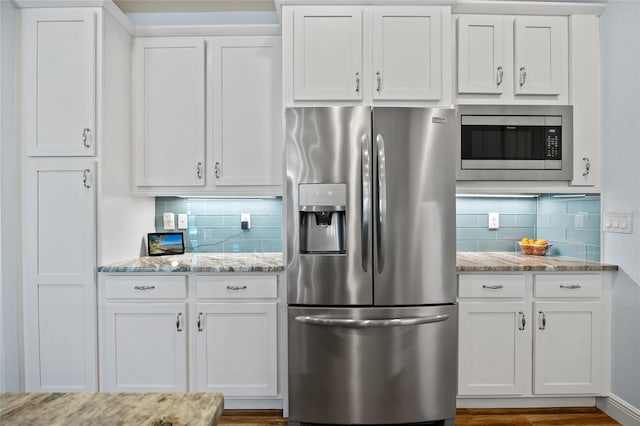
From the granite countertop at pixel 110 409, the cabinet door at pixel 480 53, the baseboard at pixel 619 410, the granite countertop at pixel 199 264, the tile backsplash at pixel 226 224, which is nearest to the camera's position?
the granite countertop at pixel 110 409

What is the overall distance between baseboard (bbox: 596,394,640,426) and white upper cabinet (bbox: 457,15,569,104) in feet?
6.13

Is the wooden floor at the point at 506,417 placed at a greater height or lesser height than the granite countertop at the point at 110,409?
lesser

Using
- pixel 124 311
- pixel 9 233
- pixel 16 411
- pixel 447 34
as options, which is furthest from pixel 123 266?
pixel 447 34

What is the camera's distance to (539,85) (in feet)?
8.23

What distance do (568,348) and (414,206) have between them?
1.32 metres

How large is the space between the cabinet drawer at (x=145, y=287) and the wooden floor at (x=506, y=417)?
0.82 meters

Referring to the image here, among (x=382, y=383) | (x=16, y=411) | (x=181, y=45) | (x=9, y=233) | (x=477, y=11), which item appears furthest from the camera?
(x=181, y=45)

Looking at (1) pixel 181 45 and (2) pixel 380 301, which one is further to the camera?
(1) pixel 181 45

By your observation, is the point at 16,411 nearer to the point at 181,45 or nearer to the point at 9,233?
the point at 9,233

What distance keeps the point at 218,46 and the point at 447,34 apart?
150 cm

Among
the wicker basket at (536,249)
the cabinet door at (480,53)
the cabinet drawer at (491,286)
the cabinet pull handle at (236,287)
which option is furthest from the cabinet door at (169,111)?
the wicker basket at (536,249)

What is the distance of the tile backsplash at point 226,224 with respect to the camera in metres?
3.01

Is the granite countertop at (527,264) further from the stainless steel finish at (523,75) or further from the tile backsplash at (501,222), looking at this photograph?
the stainless steel finish at (523,75)

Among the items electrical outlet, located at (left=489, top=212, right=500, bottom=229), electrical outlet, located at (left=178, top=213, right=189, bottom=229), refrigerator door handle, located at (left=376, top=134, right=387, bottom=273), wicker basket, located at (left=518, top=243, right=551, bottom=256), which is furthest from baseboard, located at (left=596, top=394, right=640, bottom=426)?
electrical outlet, located at (left=178, top=213, right=189, bottom=229)
